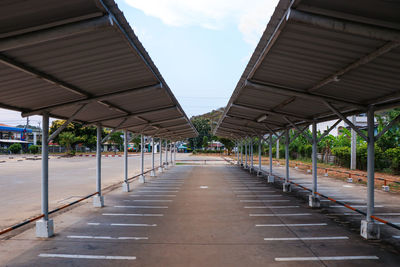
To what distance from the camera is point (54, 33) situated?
12.0 feet

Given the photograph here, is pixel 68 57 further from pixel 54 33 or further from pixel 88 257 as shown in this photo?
pixel 88 257

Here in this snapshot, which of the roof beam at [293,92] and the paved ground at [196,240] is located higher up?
the roof beam at [293,92]

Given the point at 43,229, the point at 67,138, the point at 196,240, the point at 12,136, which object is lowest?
the point at 196,240

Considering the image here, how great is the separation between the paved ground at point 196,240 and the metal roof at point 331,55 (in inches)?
135

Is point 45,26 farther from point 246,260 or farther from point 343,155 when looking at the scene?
point 343,155

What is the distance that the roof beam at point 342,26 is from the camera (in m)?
3.47

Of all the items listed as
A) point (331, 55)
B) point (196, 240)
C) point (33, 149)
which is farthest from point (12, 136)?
point (331, 55)

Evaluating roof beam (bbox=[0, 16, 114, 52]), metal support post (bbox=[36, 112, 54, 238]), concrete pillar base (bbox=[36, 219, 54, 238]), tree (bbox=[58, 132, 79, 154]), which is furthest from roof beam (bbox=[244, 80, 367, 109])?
tree (bbox=[58, 132, 79, 154])

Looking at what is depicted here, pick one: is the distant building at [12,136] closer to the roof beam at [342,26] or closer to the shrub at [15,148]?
the shrub at [15,148]

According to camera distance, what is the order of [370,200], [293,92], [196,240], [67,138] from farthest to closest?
[67,138] → [293,92] → [370,200] → [196,240]

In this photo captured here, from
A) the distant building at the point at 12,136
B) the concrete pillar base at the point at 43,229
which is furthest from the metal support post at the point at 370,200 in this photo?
the distant building at the point at 12,136

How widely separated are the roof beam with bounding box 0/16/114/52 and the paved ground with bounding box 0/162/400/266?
4.00m

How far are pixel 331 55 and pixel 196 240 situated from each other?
16.0 ft

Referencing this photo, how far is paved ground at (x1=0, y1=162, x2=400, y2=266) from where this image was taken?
5.45m
